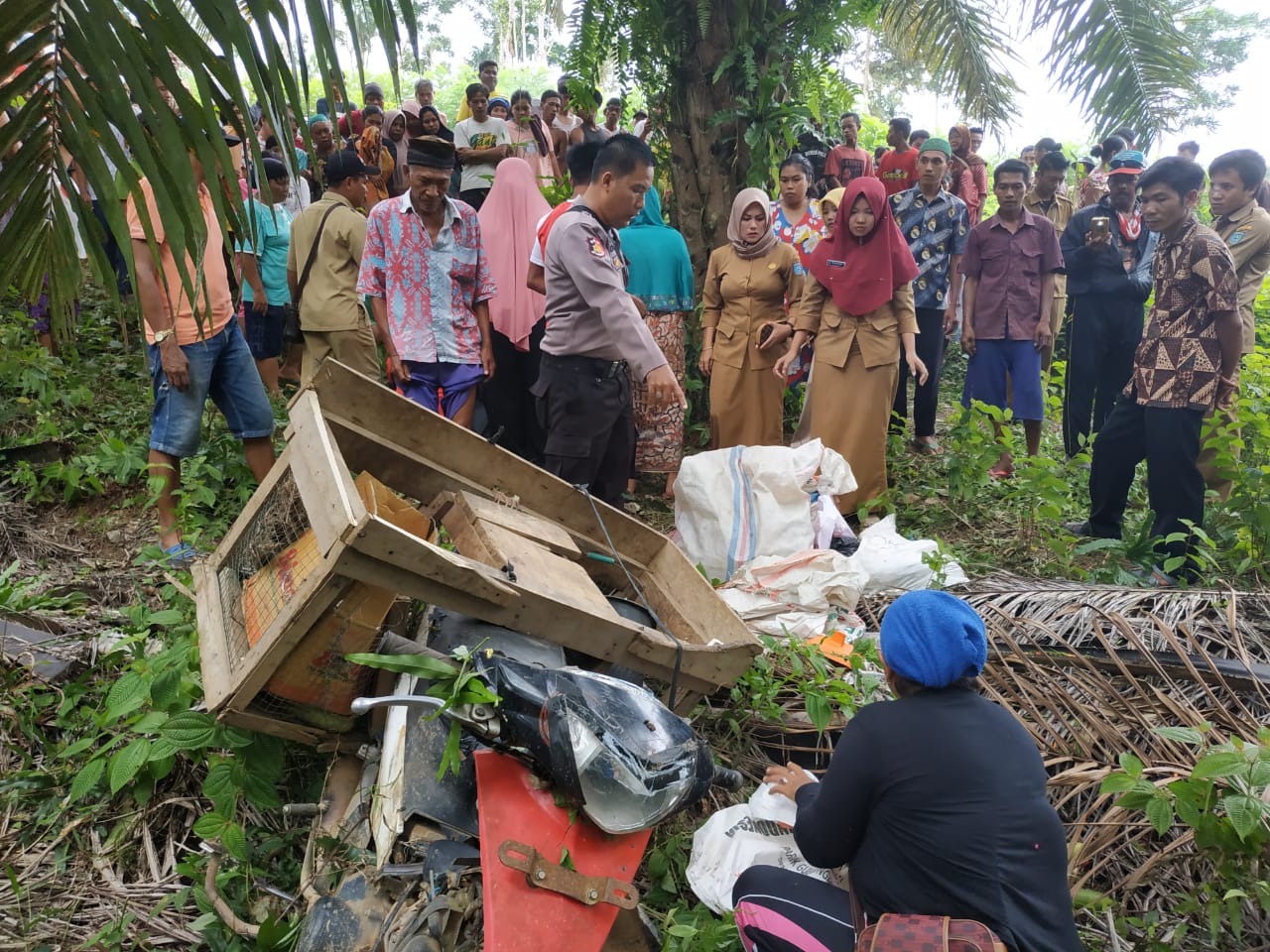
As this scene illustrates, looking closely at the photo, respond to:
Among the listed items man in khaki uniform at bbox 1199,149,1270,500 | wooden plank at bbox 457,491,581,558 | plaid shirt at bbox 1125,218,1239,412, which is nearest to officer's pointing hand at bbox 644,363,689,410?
wooden plank at bbox 457,491,581,558

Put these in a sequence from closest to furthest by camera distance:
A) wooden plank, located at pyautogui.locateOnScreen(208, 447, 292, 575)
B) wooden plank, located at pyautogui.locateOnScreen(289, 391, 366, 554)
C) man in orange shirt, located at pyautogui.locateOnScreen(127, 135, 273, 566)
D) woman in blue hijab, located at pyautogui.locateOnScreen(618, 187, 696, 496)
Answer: wooden plank, located at pyautogui.locateOnScreen(289, 391, 366, 554), wooden plank, located at pyautogui.locateOnScreen(208, 447, 292, 575), man in orange shirt, located at pyautogui.locateOnScreen(127, 135, 273, 566), woman in blue hijab, located at pyautogui.locateOnScreen(618, 187, 696, 496)

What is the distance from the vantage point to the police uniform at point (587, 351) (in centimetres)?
336

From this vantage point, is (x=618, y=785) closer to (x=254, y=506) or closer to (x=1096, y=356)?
(x=254, y=506)

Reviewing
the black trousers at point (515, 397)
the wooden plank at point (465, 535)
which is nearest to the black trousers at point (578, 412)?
the wooden plank at point (465, 535)

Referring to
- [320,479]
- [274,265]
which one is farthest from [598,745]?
[274,265]

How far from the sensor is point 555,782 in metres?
1.81

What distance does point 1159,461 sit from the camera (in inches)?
160

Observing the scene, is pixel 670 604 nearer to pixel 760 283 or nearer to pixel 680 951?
pixel 680 951

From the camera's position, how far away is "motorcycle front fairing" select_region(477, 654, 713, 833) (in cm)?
174

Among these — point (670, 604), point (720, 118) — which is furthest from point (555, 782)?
point (720, 118)

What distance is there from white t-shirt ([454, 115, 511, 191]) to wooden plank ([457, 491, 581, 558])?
161 inches

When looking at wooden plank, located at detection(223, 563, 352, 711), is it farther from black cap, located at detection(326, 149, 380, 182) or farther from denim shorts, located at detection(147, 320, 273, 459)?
black cap, located at detection(326, 149, 380, 182)

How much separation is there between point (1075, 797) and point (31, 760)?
2.92 meters

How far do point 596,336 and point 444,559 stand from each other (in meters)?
1.76
